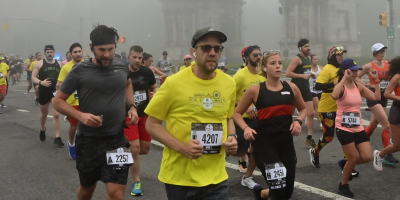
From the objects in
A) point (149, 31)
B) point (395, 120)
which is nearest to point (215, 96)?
point (395, 120)

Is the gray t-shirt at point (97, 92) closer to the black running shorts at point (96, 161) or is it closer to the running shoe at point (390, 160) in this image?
the black running shorts at point (96, 161)

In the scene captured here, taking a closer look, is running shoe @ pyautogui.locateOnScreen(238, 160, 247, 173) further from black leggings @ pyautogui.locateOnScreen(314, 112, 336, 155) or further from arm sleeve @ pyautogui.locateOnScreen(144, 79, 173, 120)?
arm sleeve @ pyautogui.locateOnScreen(144, 79, 173, 120)

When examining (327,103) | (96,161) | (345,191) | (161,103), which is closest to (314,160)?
(327,103)

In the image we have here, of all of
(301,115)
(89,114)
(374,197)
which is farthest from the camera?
(374,197)

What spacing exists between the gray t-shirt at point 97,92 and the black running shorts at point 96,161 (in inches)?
2.6

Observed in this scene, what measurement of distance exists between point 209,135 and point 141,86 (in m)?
3.13

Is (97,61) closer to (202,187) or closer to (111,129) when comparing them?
(111,129)

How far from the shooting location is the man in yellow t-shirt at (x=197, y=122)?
139 inches

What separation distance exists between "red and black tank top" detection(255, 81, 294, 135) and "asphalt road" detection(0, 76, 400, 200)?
141cm

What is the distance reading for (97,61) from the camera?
4648 millimetres

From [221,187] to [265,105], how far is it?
1422 millimetres

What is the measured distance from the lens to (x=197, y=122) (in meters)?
3.55

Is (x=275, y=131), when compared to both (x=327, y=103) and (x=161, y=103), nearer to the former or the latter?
(x=161, y=103)

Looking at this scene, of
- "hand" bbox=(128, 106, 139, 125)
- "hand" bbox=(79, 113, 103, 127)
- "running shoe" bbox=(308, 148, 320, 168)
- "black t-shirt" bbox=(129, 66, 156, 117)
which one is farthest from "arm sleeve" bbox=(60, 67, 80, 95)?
"running shoe" bbox=(308, 148, 320, 168)
